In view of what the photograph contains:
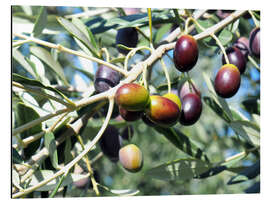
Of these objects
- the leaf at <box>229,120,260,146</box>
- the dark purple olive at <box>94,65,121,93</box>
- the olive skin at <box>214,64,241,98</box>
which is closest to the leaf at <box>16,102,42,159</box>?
the dark purple olive at <box>94,65,121,93</box>

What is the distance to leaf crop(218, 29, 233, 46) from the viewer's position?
1102 millimetres

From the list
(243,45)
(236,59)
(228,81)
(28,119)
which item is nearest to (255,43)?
(243,45)

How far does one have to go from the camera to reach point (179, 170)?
3.90 feet

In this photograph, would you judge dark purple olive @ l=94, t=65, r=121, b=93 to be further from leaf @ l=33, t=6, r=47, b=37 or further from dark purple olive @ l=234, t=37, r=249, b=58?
dark purple olive @ l=234, t=37, r=249, b=58

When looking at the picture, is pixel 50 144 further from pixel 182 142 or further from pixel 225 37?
pixel 225 37

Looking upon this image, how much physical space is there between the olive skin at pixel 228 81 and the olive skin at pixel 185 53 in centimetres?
9

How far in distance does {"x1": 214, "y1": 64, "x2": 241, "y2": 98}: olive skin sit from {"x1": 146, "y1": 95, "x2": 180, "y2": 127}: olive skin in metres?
0.19

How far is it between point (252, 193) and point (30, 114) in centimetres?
80

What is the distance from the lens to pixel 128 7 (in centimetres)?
132

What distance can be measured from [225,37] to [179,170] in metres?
0.40

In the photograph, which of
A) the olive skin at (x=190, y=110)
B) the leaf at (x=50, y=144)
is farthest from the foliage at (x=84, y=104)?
the olive skin at (x=190, y=110)

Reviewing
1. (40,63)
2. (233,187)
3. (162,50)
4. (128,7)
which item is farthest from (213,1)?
(233,187)

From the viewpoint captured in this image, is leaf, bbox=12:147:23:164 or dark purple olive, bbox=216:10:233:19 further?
dark purple olive, bbox=216:10:233:19
